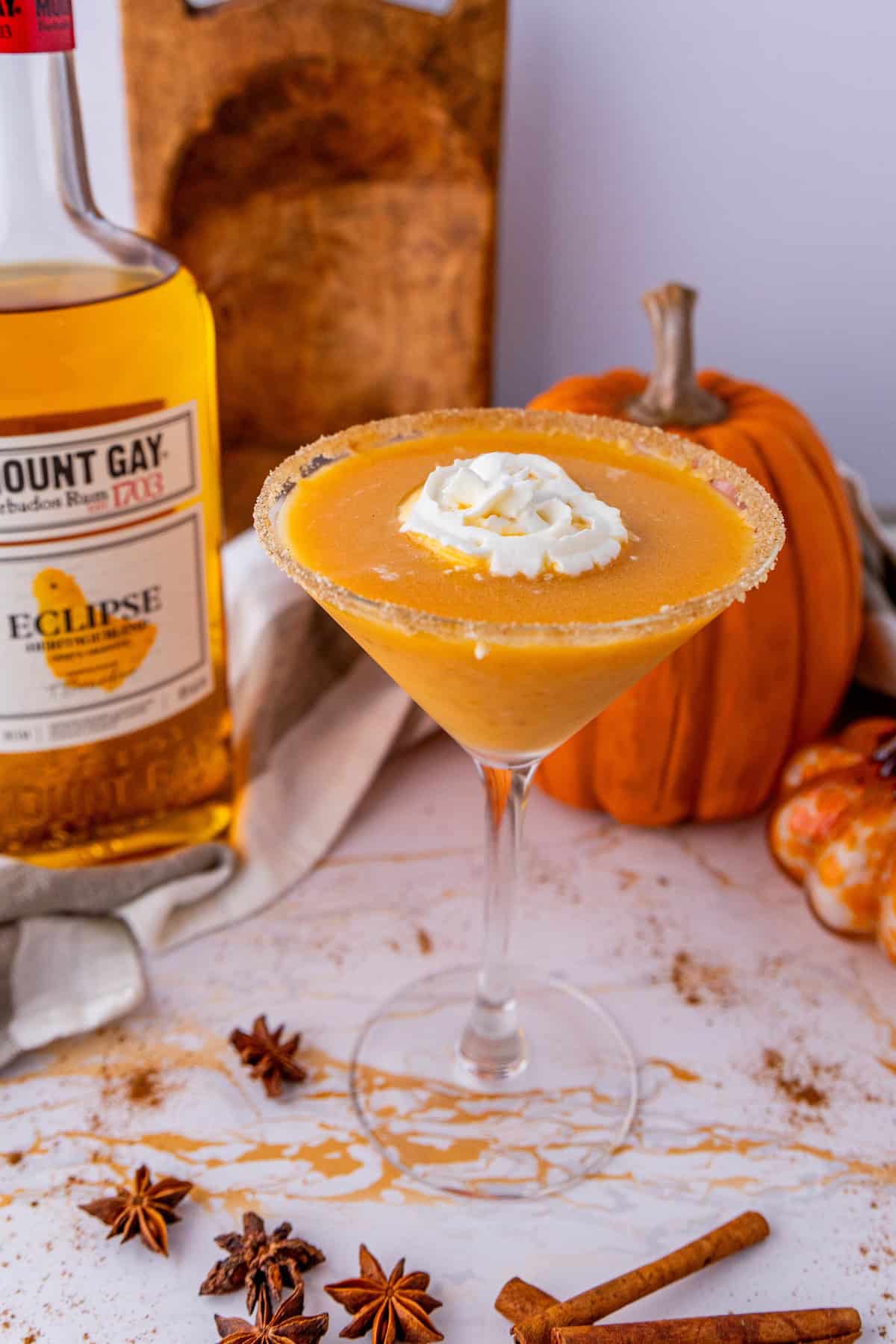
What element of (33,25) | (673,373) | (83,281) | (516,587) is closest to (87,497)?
(83,281)

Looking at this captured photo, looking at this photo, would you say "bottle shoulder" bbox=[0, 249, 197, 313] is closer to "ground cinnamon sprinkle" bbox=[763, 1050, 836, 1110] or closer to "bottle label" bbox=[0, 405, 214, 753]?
"bottle label" bbox=[0, 405, 214, 753]

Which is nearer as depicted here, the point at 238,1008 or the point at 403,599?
the point at 403,599

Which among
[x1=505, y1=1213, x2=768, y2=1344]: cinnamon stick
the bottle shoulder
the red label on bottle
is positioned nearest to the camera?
[x1=505, y1=1213, x2=768, y2=1344]: cinnamon stick

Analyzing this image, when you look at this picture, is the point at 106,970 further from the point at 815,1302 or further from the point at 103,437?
the point at 815,1302

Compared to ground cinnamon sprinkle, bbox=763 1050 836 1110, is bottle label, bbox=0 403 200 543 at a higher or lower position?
higher

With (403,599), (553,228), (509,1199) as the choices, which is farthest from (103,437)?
(553,228)

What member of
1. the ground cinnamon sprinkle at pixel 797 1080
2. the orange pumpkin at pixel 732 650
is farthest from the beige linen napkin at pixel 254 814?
the ground cinnamon sprinkle at pixel 797 1080

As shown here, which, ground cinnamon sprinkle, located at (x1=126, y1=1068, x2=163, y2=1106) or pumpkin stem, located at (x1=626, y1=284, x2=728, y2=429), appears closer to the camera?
ground cinnamon sprinkle, located at (x1=126, y1=1068, x2=163, y2=1106)

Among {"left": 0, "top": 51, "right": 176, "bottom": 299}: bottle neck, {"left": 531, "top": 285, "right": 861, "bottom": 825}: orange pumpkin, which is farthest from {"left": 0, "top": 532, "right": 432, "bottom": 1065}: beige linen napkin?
{"left": 0, "top": 51, "right": 176, "bottom": 299}: bottle neck
